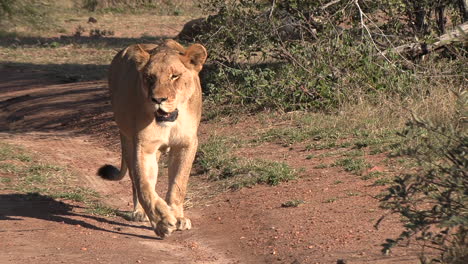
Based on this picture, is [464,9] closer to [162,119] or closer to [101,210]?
[101,210]

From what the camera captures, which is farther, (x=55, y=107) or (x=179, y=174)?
(x=55, y=107)

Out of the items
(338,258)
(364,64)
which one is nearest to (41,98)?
(364,64)

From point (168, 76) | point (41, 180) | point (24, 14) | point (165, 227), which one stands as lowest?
point (24, 14)

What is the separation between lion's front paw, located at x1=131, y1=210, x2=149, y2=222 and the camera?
23.0 ft

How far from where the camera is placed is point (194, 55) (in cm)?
634

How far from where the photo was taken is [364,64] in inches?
405

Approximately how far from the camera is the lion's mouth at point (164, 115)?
6035 millimetres

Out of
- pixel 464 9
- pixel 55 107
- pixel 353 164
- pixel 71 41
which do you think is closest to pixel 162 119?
pixel 353 164

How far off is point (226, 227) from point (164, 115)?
1.16m

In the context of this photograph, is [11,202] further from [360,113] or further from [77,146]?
[360,113]

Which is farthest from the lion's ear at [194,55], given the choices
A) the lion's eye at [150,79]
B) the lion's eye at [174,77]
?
the lion's eye at [150,79]

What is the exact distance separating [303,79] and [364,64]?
0.74 m

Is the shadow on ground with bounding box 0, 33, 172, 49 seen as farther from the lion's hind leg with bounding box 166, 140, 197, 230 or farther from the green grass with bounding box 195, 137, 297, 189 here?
the lion's hind leg with bounding box 166, 140, 197, 230

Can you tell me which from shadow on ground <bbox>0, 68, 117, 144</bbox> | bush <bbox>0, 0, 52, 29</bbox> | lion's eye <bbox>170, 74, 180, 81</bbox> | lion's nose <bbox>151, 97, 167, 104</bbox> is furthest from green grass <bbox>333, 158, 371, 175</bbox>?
bush <bbox>0, 0, 52, 29</bbox>
